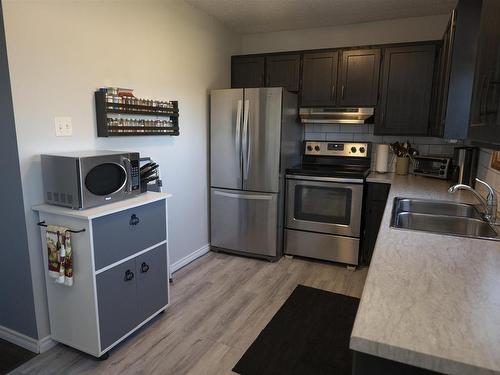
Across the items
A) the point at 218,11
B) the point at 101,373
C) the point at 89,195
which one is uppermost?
the point at 218,11

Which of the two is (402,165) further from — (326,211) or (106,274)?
(106,274)

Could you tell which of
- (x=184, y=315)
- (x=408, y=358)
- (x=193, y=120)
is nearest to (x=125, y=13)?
(x=193, y=120)

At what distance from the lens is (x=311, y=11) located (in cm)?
325

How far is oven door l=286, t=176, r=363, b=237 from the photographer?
3.24 metres

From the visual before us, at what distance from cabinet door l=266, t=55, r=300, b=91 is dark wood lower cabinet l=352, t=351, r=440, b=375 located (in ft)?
10.3

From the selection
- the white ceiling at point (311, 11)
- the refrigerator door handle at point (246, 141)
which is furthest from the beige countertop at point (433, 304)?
the white ceiling at point (311, 11)

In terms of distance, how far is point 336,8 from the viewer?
3.16m

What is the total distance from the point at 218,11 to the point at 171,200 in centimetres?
187

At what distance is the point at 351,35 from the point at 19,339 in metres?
3.91

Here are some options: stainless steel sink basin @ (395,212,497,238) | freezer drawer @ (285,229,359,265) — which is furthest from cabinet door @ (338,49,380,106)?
stainless steel sink basin @ (395,212,497,238)

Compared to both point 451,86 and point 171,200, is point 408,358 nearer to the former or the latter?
point 451,86

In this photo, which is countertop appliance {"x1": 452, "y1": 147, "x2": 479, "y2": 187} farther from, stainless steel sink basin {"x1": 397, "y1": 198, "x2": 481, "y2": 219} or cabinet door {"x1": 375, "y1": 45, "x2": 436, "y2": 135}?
stainless steel sink basin {"x1": 397, "y1": 198, "x2": 481, "y2": 219}

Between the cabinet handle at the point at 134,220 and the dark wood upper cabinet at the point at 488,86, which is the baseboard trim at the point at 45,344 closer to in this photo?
the cabinet handle at the point at 134,220

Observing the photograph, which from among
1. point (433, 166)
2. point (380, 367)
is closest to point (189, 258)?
point (433, 166)
